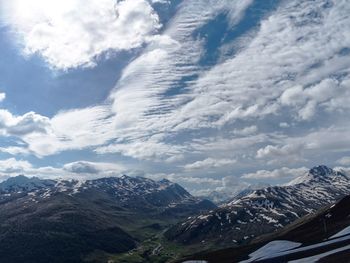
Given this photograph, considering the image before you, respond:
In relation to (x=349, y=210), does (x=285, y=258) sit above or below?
below

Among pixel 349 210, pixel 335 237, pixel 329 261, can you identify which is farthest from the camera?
pixel 349 210

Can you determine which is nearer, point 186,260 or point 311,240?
point 311,240

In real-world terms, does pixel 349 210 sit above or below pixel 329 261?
above

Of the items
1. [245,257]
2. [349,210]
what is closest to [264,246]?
[245,257]

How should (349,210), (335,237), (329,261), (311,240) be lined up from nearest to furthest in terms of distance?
1. (329,261)
2. (335,237)
3. (311,240)
4. (349,210)

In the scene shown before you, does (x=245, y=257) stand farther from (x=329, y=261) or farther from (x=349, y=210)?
(x=349, y=210)

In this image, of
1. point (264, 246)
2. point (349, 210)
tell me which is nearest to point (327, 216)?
point (349, 210)

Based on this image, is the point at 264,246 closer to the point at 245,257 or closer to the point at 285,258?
the point at 245,257

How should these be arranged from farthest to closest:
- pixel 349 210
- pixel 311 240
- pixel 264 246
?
pixel 349 210, pixel 264 246, pixel 311 240

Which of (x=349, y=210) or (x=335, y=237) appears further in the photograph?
(x=349, y=210)
